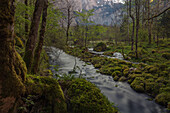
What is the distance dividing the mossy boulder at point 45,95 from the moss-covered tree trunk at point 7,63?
1.25 feet

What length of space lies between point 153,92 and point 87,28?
14.6 meters

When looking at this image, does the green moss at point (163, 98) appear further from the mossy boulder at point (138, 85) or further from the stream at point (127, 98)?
the mossy boulder at point (138, 85)

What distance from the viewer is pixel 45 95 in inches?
104

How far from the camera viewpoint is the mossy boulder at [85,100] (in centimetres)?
300

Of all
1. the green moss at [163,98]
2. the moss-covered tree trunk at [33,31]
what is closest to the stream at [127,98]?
the green moss at [163,98]

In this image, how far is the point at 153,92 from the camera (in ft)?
22.0

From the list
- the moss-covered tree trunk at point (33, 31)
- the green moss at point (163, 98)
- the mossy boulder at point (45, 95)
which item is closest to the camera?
the mossy boulder at point (45, 95)

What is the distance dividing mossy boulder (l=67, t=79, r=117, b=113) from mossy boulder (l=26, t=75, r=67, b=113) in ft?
1.22

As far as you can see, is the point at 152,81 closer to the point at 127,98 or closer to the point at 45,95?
the point at 127,98

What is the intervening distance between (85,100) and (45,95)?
122cm

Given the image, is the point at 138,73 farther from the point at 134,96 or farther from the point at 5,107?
the point at 5,107

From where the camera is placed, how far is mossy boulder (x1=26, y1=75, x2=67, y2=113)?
2.41 metres

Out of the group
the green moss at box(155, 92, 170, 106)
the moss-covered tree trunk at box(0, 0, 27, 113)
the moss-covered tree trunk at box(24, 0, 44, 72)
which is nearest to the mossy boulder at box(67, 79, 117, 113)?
the moss-covered tree trunk at box(0, 0, 27, 113)

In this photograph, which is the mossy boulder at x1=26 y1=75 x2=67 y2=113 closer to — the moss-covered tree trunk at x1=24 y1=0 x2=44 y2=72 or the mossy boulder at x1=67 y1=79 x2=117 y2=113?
the mossy boulder at x1=67 y1=79 x2=117 y2=113
